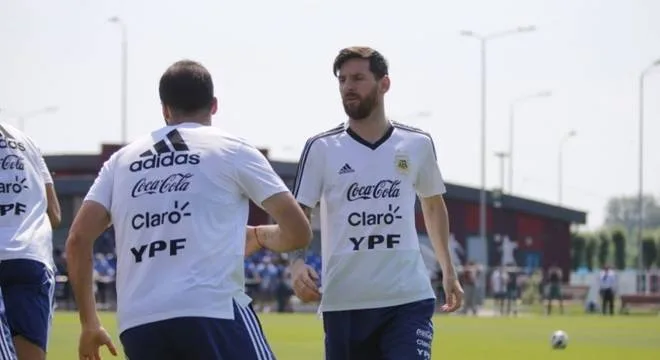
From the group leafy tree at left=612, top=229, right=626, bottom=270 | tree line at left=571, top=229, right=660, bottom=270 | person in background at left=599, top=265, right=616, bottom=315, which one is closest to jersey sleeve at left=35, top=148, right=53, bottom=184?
person in background at left=599, top=265, right=616, bottom=315

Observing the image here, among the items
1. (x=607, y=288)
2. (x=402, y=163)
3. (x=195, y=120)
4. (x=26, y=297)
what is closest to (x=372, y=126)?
(x=402, y=163)

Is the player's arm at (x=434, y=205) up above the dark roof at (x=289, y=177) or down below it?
below

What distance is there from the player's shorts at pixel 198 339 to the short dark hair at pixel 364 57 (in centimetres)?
316

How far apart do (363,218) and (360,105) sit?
0.71 m

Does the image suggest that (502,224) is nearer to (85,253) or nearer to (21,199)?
(21,199)

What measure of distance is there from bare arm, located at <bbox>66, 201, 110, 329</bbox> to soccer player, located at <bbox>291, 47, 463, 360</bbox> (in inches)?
96.3

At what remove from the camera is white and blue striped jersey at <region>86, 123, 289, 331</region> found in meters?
6.98

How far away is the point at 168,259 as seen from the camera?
7008 mm

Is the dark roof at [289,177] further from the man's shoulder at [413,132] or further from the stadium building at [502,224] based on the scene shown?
the man's shoulder at [413,132]

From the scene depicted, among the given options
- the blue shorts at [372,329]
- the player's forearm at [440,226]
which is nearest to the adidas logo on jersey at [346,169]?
the player's forearm at [440,226]

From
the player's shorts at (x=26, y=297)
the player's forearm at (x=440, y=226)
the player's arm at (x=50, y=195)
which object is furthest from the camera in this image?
the player's forearm at (x=440, y=226)

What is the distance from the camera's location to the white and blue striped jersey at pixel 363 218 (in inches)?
384

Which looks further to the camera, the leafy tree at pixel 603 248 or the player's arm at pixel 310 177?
the leafy tree at pixel 603 248

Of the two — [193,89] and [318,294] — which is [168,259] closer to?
[193,89]
